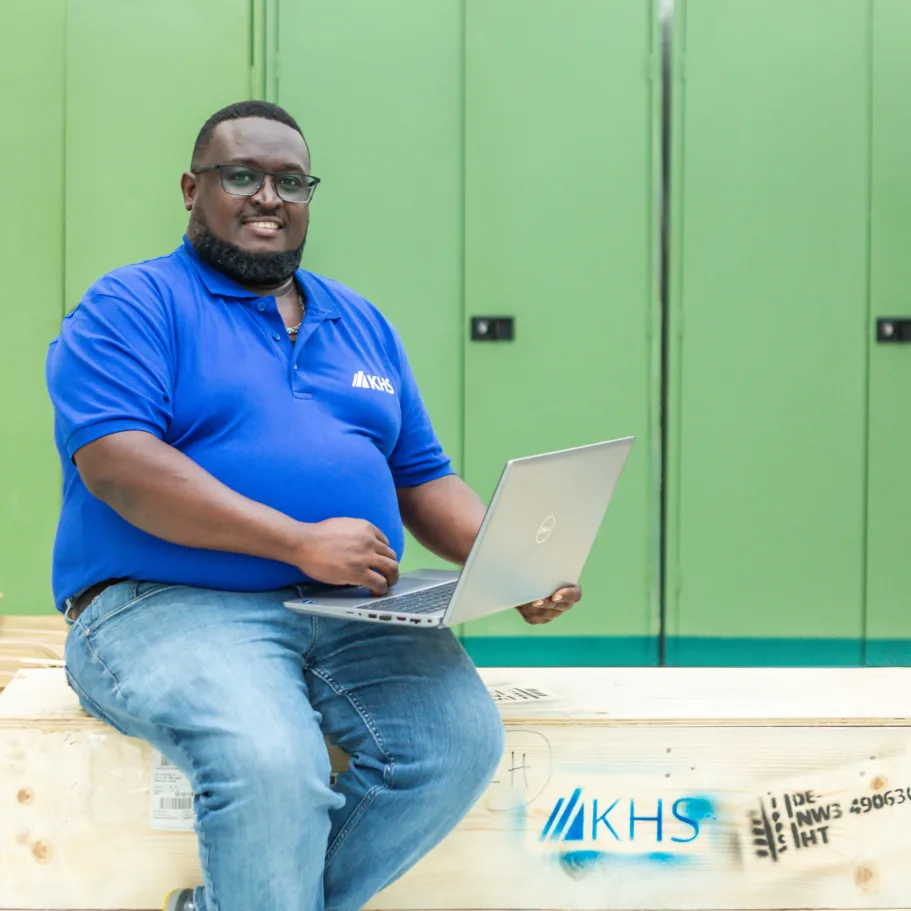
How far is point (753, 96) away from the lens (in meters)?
3.07

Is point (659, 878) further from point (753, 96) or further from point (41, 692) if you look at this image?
point (753, 96)

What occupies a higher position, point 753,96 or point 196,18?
point 196,18

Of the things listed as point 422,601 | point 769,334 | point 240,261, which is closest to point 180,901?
point 422,601

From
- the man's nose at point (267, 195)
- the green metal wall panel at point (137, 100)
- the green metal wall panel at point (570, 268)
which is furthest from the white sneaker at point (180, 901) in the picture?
the green metal wall panel at point (137, 100)

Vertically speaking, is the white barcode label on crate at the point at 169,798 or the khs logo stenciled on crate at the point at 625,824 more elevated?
the white barcode label on crate at the point at 169,798

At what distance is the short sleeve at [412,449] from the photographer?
Answer: 1618mm

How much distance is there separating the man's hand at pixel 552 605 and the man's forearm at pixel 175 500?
1.21 ft

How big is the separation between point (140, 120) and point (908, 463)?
99.7 inches

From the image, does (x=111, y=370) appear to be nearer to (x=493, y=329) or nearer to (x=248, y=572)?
(x=248, y=572)

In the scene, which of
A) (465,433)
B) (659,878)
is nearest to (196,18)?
(465,433)

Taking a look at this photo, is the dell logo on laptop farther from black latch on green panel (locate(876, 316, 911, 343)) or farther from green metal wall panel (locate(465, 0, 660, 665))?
black latch on green panel (locate(876, 316, 911, 343))

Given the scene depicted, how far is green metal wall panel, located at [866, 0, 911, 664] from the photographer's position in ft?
10.2

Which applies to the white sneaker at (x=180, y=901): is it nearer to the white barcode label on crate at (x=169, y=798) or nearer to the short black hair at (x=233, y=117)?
the white barcode label on crate at (x=169, y=798)

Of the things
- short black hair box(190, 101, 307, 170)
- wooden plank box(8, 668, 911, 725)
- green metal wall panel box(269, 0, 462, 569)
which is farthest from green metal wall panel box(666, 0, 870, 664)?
short black hair box(190, 101, 307, 170)
